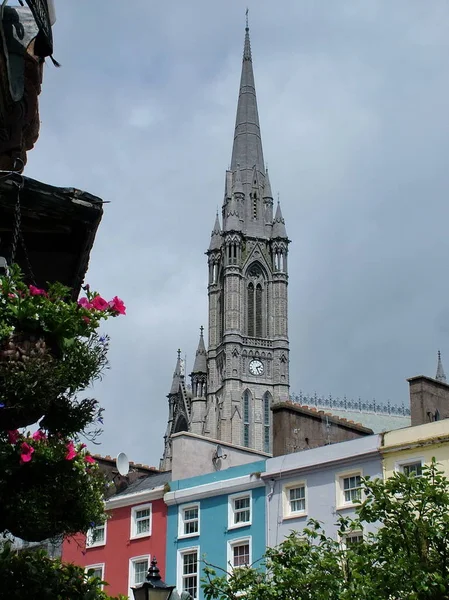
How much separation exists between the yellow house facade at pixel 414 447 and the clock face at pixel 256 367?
8881cm

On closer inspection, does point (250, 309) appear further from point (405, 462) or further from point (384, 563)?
point (384, 563)

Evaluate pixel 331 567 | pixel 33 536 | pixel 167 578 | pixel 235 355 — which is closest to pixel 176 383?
pixel 235 355

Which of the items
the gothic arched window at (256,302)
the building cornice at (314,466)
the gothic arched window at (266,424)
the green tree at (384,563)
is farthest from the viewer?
the gothic arched window at (256,302)

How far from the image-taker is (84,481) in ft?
27.0

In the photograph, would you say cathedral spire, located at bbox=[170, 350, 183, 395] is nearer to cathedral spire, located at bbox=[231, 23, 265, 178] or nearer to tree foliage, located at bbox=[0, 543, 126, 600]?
cathedral spire, located at bbox=[231, 23, 265, 178]

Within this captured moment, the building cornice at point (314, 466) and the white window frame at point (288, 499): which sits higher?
the building cornice at point (314, 466)

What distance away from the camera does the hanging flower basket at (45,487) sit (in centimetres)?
785

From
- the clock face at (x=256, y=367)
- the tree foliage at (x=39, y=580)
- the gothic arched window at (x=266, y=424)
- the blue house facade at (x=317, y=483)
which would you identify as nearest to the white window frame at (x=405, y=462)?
the blue house facade at (x=317, y=483)

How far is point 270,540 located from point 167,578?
3.64 meters

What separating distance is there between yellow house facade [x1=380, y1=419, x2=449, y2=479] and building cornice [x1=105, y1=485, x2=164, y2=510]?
777 cm

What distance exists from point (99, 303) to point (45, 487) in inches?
58.6

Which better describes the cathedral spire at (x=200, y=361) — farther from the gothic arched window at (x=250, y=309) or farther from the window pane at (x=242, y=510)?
the window pane at (x=242, y=510)

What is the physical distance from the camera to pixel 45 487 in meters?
8.02

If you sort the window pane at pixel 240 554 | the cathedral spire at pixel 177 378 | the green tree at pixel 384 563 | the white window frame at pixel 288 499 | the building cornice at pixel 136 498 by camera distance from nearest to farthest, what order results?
1. the green tree at pixel 384 563
2. the white window frame at pixel 288 499
3. the window pane at pixel 240 554
4. the building cornice at pixel 136 498
5. the cathedral spire at pixel 177 378
